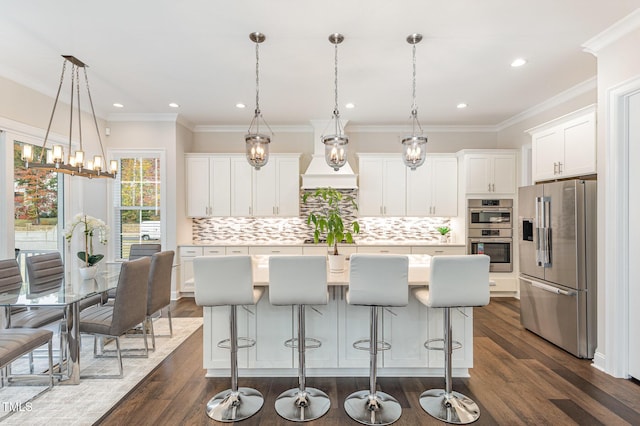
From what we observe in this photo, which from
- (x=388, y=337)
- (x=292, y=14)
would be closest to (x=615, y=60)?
(x=292, y=14)

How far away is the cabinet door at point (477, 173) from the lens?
5500 millimetres

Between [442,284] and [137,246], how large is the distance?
12.2ft

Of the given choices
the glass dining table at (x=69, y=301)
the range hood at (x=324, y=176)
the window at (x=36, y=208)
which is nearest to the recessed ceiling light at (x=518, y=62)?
the range hood at (x=324, y=176)

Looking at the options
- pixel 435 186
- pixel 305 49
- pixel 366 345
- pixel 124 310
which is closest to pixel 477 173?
pixel 435 186

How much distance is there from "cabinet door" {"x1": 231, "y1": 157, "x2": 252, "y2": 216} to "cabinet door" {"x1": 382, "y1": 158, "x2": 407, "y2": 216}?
7.49ft

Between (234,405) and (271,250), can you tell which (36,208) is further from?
(234,405)

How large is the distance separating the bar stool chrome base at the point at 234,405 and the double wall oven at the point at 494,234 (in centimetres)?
413

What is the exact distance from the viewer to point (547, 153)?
3.97 m

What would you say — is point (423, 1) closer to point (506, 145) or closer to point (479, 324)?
point (479, 324)

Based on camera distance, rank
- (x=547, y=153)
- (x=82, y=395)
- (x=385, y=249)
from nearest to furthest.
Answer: (x=82, y=395), (x=547, y=153), (x=385, y=249)

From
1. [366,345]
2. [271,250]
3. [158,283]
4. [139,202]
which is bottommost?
[366,345]

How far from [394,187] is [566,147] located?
8.30ft

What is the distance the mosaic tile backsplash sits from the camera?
607 cm

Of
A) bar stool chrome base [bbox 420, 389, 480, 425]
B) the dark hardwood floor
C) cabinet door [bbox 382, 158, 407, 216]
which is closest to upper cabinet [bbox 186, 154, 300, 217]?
cabinet door [bbox 382, 158, 407, 216]
